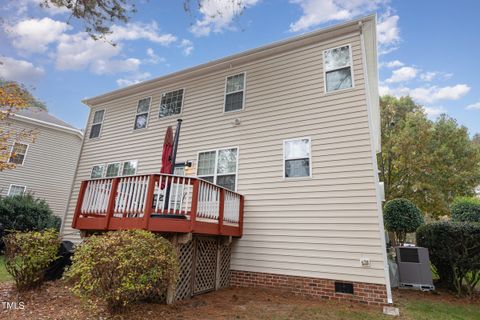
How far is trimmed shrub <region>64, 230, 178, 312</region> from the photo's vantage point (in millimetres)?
3947

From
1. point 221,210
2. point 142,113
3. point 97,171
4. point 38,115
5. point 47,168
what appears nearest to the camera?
point 221,210

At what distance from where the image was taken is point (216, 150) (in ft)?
27.4

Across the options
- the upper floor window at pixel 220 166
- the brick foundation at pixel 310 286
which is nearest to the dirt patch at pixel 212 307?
the brick foundation at pixel 310 286

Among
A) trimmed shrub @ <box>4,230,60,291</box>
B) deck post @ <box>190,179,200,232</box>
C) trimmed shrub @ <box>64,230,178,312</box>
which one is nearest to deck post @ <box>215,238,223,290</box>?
deck post @ <box>190,179,200,232</box>

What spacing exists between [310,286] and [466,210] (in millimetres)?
6982

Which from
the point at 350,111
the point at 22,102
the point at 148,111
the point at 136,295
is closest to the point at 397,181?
the point at 350,111

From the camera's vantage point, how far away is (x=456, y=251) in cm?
585

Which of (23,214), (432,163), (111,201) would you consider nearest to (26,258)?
(111,201)

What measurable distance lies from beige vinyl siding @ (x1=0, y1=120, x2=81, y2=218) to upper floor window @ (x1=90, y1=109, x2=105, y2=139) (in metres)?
6.33

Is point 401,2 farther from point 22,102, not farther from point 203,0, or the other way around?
point 22,102

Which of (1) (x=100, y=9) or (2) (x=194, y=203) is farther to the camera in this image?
(1) (x=100, y=9)

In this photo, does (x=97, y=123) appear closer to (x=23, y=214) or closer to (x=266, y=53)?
(x=23, y=214)

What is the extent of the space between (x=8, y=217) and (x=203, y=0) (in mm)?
12305

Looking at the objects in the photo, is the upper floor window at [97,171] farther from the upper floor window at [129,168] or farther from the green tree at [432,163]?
the green tree at [432,163]
